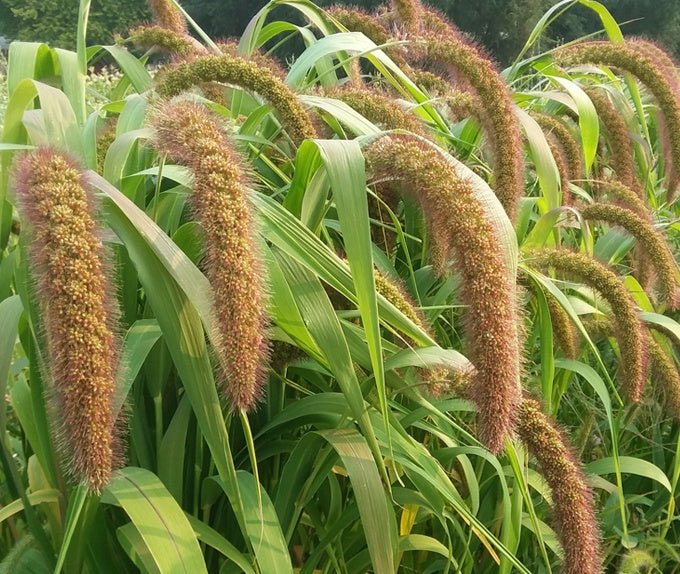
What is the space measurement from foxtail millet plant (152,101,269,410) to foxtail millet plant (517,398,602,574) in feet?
1.78

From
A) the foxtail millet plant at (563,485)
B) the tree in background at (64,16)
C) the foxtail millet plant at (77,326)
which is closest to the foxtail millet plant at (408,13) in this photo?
the foxtail millet plant at (563,485)

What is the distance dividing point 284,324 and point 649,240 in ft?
3.24

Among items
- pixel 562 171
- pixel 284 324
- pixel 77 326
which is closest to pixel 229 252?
pixel 77 326

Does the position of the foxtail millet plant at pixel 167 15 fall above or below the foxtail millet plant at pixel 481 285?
above

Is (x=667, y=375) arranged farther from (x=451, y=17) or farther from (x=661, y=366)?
(x=451, y=17)

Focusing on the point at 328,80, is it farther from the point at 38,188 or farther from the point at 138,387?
the point at 38,188

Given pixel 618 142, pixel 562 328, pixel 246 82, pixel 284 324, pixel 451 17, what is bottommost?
pixel 451 17

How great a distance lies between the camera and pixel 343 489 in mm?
1744

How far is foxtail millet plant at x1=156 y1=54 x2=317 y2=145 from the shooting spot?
53.2 inches

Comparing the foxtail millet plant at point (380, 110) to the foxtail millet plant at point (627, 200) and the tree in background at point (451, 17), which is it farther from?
the tree in background at point (451, 17)

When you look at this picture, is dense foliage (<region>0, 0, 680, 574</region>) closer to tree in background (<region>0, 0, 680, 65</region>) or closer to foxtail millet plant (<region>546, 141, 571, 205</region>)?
foxtail millet plant (<region>546, 141, 571, 205</region>)

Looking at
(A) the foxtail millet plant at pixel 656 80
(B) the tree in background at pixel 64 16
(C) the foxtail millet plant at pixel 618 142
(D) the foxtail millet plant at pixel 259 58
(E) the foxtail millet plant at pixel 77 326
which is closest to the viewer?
(E) the foxtail millet plant at pixel 77 326

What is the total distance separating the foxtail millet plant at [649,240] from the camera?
5.96 feet

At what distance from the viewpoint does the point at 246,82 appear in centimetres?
136
